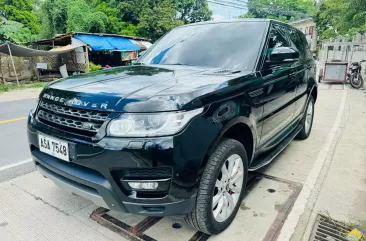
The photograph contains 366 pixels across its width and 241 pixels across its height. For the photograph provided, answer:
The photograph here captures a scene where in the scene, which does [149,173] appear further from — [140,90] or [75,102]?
[75,102]

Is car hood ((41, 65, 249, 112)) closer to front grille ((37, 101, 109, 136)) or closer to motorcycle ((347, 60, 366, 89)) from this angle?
front grille ((37, 101, 109, 136))

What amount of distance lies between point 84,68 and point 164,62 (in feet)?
51.0

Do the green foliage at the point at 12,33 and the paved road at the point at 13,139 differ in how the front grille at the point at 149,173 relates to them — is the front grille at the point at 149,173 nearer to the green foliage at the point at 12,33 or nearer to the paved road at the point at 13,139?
the paved road at the point at 13,139

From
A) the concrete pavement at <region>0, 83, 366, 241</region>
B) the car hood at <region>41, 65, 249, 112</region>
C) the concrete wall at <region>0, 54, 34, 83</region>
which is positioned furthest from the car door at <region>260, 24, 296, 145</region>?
the concrete wall at <region>0, 54, 34, 83</region>

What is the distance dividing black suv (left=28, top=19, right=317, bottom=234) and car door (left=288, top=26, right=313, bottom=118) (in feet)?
3.30

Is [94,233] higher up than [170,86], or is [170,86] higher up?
[170,86]

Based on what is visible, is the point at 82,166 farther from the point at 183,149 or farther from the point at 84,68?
the point at 84,68

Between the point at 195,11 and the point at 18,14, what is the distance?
70.6ft

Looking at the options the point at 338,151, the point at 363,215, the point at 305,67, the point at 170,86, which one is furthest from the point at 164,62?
the point at 338,151

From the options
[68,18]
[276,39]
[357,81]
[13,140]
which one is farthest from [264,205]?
[68,18]

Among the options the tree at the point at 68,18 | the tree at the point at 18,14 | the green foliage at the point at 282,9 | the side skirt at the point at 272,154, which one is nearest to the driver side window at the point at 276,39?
the side skirt at the point at 272,154

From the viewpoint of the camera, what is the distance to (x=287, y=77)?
3340 mm

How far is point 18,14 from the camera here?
34.5 metres

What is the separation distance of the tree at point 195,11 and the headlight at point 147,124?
3629 centimetres
